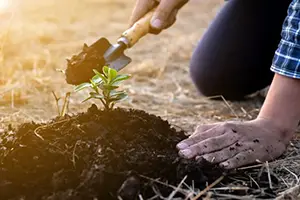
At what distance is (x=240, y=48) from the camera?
2898 millimetres

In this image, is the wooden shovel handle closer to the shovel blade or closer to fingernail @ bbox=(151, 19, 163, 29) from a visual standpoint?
fingernail @ bbox=(151, 19, 163, 29)

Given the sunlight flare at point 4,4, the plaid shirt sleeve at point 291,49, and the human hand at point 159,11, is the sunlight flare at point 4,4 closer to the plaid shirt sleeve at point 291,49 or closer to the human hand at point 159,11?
the human hand at point 159,11

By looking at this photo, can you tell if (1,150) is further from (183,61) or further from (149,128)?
(183,61)

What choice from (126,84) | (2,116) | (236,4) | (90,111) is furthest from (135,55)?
(90,111)

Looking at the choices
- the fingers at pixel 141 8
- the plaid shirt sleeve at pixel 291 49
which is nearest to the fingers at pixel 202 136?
the plaid shirt sleeve at pixel 291 49

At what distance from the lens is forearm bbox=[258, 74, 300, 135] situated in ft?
5.80

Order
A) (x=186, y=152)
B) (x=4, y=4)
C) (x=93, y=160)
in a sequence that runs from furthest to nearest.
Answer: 1. (x=4, y=4)
2. (x=186, y=152)
3. (x=93, y=160)

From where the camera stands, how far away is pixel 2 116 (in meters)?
2.36

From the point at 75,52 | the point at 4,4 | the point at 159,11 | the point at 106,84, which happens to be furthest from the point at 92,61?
the point at 4,4

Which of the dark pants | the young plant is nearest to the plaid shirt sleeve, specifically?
the young plant

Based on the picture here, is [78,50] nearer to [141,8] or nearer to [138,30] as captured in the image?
[141,8]

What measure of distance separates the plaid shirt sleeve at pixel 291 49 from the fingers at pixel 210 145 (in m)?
0.28

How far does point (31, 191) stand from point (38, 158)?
0.42 feet

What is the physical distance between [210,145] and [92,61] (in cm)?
55
